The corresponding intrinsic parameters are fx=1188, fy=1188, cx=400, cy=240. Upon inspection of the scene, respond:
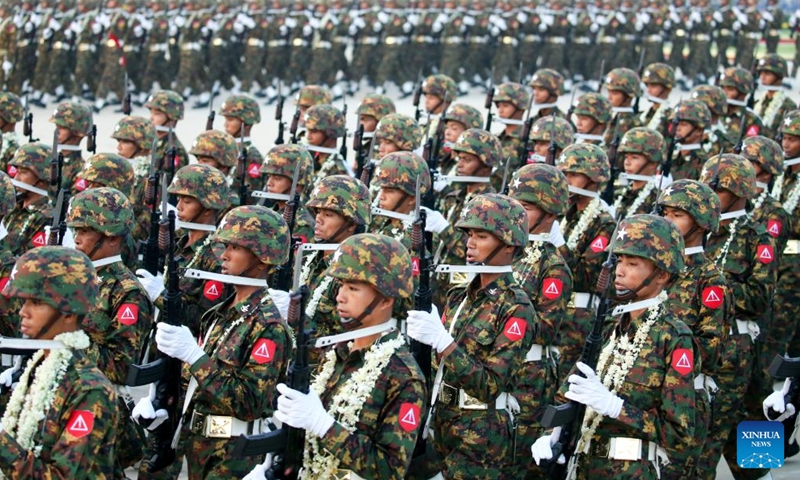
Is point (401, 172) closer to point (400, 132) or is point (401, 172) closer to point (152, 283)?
point (152, 283)

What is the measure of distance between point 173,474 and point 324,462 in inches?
Result: 67.6

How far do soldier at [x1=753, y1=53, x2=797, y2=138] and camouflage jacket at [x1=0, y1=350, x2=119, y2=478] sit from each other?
38.8 ft

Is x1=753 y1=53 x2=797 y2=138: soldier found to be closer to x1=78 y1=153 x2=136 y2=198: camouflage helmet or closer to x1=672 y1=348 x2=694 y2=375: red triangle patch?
x1=78 y1=153 x2=136 y2=198: camouflage helmet

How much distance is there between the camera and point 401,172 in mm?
8414

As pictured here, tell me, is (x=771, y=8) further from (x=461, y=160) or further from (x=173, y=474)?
(x=173, y=474)

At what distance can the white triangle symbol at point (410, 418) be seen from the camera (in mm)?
4754

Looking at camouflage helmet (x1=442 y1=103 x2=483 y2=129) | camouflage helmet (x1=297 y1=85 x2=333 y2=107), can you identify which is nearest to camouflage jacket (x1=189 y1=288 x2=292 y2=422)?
camouflage helmet (x1=442 y1=103 x2=483 y2=129)

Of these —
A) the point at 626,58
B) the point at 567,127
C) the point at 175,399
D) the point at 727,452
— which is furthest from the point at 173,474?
the point at 626,58

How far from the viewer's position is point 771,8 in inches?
1111

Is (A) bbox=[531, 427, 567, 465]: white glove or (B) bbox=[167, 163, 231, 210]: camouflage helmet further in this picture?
(B) bbox=[167, 163, 231, 210]: camouflage helmet

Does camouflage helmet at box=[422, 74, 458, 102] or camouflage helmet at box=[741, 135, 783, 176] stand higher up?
camouflage helmet at box=[741, 135, 783, 176]

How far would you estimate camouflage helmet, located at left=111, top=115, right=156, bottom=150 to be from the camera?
1094 centimetres

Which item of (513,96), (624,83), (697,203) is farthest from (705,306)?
(624,83)

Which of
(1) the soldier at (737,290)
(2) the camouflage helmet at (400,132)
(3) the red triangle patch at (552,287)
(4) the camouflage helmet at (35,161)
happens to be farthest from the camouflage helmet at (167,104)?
(3) the red triangle patch at (552,287)
